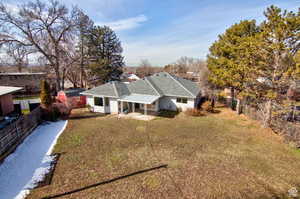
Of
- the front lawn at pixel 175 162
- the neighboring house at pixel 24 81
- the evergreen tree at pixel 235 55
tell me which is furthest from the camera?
the neighboring house at pixel 24 81

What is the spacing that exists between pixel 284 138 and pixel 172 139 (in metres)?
8.54

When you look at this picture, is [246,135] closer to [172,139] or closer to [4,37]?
[172,139]

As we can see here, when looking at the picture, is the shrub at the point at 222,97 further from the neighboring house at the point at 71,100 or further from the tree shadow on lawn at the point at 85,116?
the neighboring house at the point at 71,100

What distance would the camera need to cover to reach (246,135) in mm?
11484

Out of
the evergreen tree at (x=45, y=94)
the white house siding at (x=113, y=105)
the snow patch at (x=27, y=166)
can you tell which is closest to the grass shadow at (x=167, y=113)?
the white house siding at (x=113, y=105)

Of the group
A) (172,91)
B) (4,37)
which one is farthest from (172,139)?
(4,37)

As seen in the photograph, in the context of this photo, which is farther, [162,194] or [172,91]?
[172,91]

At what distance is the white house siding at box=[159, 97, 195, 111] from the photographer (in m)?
17.1

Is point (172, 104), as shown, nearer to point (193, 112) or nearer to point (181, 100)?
point (181, 100)

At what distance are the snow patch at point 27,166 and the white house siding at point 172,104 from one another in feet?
39.0

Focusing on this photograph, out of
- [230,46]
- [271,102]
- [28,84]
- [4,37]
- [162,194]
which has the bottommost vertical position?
[162,194]

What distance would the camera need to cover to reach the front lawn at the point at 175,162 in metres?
6.05

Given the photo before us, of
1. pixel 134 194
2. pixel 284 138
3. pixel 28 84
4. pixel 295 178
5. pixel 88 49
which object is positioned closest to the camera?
pixel 134 194

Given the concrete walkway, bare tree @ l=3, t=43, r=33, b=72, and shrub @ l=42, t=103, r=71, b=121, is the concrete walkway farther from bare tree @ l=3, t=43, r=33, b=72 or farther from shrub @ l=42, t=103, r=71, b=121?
bare tree @ l=3, t=43, r=33, b=72
